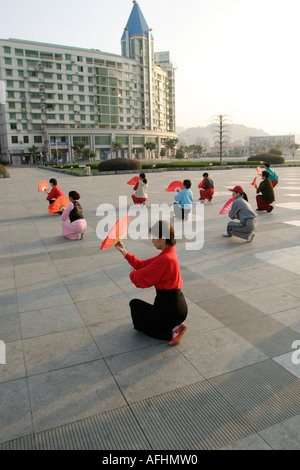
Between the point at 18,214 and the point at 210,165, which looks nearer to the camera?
the point at 18,214

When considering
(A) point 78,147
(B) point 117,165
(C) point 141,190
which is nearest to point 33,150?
(A) point 78,147

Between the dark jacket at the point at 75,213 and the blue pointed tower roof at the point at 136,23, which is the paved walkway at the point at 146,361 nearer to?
the dark jacket at the point at 75,213

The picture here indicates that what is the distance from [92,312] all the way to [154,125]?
10385cm

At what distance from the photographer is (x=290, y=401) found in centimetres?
328

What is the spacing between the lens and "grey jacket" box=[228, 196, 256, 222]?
28.6 feet

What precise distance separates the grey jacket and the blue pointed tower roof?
102 metres

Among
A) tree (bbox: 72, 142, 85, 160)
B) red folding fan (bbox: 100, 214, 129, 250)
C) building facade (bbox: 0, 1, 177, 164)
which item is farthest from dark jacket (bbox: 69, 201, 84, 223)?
tree (bbox: 72, 142, 85, 160)

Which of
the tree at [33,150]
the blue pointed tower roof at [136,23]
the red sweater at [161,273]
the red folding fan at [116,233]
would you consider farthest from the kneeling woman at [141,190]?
the blue pointed tower roof at [136,23]

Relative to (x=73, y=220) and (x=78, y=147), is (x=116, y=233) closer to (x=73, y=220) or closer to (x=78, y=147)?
(x=73, y=220)

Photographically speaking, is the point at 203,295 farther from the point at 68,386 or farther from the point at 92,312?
the point at 68,386

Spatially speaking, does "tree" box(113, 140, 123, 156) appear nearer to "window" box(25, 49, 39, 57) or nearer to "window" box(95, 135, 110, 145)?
"window" box(95, 135, 110, 145)

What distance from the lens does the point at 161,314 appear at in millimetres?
4219

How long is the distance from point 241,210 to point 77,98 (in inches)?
3331
